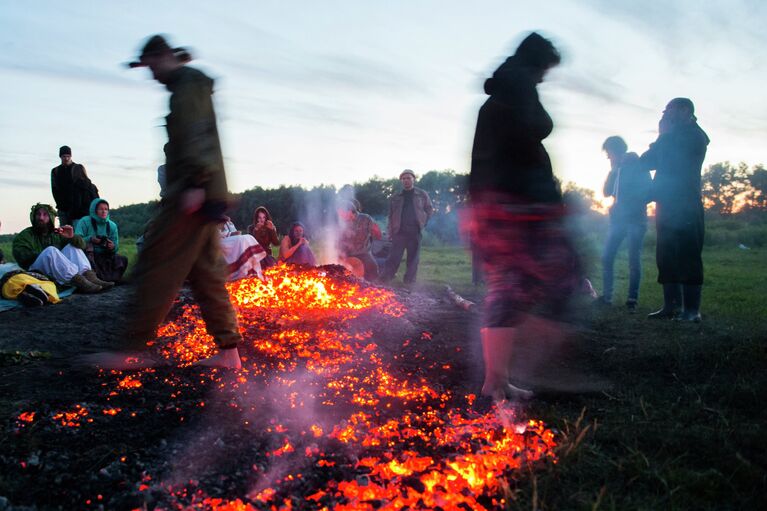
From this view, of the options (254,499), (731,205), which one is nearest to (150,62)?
(254,499)

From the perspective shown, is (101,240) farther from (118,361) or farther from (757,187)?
(757,187)

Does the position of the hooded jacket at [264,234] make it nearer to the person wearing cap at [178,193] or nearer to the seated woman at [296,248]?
the seated woman at [296,248]

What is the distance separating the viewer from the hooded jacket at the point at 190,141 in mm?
3184

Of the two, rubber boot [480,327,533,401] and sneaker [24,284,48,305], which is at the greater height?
rubber boot [480,327,533,401]

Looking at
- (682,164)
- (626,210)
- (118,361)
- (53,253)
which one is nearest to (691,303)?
(682,164)

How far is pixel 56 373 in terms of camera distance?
12.0 ft

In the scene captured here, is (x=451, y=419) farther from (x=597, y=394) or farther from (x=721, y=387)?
(x=721, y=387)

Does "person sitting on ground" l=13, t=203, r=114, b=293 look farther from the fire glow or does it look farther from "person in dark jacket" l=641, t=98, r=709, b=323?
"person in dark jacket" l=641, t=98, r=709, b=323

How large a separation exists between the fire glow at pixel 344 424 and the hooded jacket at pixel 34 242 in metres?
4.10

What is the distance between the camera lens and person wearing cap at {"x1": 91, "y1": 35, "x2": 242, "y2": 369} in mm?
3189

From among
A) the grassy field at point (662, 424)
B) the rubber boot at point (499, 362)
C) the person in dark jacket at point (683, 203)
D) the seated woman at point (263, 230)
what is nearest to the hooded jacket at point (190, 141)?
the rubber boot at point (499, 362)

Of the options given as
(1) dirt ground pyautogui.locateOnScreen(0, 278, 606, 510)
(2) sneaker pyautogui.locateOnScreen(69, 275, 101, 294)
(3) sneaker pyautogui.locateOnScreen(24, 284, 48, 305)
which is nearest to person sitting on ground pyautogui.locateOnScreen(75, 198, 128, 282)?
(2) sneaker pyautogui.locateOnScreen(69, 275, 101, 294)

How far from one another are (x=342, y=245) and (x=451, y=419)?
6.75 m

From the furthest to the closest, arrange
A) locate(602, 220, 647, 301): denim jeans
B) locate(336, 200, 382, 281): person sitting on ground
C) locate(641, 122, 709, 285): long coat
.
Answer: locate(336, 200, 382, 281): person sitting on ground
locate(602, 220, 647, 301): denim jeans
locate(641, 122, 709, 285): long coat
